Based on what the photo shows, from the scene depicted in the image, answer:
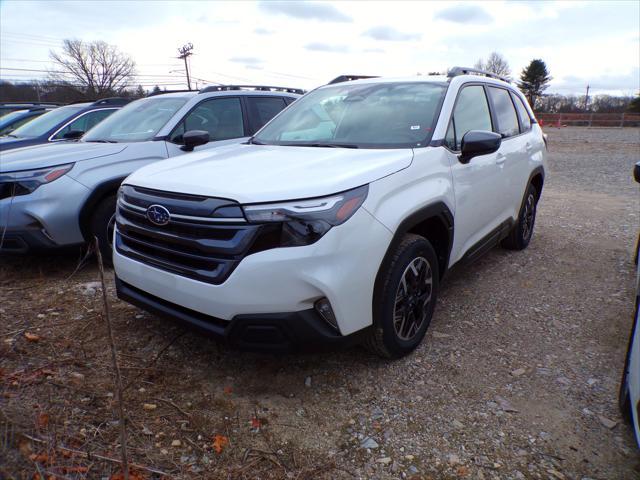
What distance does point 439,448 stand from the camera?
2.24 m

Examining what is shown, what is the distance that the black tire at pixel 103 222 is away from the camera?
413cm

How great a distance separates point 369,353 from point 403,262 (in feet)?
2.36

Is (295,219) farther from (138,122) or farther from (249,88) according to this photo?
(249,88)

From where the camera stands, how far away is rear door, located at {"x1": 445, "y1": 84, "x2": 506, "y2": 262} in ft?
10.6

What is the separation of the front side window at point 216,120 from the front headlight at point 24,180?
1.23 m

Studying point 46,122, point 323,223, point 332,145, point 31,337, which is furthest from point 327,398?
point 46,122

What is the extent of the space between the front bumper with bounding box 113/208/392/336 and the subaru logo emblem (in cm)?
32

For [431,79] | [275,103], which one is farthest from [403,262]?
[275,103]

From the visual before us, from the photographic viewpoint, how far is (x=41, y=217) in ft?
12.7

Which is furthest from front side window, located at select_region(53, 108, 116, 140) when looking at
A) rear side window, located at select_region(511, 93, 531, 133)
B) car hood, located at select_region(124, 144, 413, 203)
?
rear side window, located at select_region(511, 93, 531, 133)

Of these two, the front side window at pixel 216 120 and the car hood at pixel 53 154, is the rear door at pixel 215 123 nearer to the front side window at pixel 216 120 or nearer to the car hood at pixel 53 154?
the front side window at pixel 216 120

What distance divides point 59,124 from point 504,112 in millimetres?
6752

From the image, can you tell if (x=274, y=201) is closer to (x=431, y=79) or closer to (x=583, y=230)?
(x=431, y=79)

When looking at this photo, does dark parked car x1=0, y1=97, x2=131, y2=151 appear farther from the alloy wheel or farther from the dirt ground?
the alloy wheel
